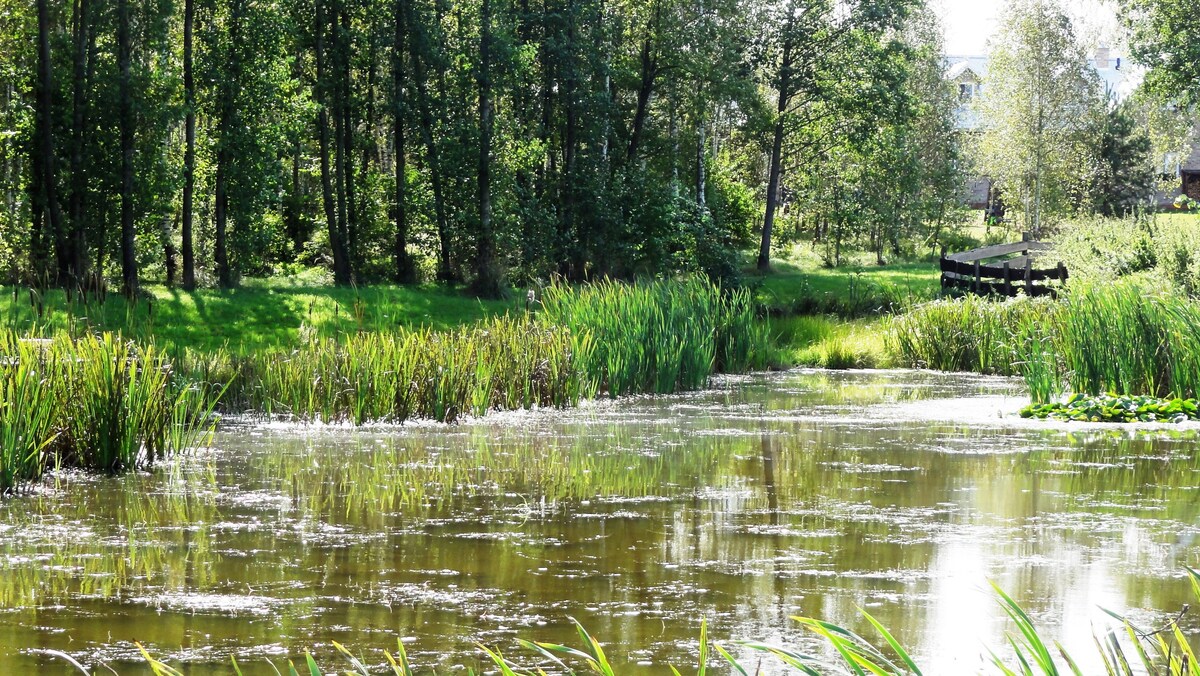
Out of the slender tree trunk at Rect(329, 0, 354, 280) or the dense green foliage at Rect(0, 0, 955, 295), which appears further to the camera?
the slender tree trunk at Rect(329, 0, 354, 280)

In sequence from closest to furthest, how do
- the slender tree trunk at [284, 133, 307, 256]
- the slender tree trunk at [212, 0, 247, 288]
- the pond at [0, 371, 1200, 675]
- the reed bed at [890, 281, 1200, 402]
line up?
the pond at [0, 371, 1200, 675] < the reed bed at [890, 281, 1200, 402] < the slender tree trunk at [212, 0, 247, 288] < the slender tree trunk at [284, 133, 307, 256]

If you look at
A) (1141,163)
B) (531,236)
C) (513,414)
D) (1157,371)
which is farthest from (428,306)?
(1141,163)

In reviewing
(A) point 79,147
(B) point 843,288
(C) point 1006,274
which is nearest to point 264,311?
(A) point 79,147

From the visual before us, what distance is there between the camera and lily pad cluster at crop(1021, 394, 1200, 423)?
42.3 ft

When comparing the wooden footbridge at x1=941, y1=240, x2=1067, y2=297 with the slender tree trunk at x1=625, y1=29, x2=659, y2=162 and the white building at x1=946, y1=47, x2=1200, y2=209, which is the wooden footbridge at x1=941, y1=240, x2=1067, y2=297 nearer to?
the slender tree trunk at x1=625, y1=29, x2=659, y2=162

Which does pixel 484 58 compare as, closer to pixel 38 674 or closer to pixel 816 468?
pixel 816 468

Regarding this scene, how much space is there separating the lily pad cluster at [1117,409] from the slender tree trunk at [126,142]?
16.4 meters

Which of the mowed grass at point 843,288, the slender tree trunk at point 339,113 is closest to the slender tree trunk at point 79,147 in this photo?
the slender tree trunk at point 339,113

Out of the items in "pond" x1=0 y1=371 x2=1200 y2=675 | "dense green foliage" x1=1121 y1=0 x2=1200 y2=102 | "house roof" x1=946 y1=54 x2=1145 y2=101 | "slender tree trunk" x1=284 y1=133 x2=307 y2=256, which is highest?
"house roof" x1=946 y1=54 x2=1145 y2=101

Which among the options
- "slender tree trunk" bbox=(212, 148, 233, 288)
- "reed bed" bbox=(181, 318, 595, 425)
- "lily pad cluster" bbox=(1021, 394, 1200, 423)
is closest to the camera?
"reed bed" bbox=(181, 318, 595, 425)

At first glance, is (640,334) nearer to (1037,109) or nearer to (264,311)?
Answer: (264,311)

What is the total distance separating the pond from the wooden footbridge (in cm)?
1244

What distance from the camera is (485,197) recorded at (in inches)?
1158

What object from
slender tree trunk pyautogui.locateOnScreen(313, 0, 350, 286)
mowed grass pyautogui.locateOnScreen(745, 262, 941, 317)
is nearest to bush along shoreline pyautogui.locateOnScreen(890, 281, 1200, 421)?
mowed grass pyautogui.locateOnScreen(745, 262, 941, 317)
